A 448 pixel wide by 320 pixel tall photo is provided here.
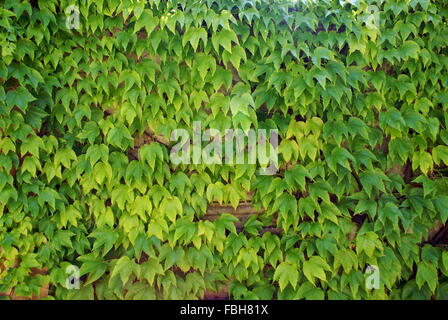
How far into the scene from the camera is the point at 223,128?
91.7 inches

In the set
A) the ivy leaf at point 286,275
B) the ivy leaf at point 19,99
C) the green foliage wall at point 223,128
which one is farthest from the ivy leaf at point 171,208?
the ivy leaf at point 19,99

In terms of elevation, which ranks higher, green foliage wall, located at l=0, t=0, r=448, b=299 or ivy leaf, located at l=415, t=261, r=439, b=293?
green foliage wall, located at l=0, t=0, r=448, b=299

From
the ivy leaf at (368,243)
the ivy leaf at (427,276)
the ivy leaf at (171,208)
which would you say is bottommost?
the ivy leaf at (427,276)

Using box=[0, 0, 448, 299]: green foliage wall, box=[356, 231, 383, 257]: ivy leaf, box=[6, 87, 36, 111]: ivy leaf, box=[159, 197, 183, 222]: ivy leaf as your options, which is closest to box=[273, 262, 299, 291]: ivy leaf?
box=[0, 0, 448, 299]: green foliage wall

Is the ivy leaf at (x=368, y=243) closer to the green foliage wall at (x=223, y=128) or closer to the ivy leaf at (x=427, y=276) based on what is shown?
the green foliage wall at (x=223, y=128)

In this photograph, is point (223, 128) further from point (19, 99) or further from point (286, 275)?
point (19, 99)

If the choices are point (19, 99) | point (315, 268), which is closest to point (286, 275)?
point (315, 268)

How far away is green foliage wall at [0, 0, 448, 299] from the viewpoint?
230 cm

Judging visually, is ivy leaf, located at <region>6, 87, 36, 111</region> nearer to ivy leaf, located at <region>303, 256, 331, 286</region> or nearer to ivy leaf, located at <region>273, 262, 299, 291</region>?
ivy leaf, located at <region>273, 262, 299, 291</region>

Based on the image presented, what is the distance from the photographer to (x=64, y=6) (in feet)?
7.72

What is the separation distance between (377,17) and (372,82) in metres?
0.42

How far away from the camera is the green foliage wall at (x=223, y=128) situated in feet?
7.55
